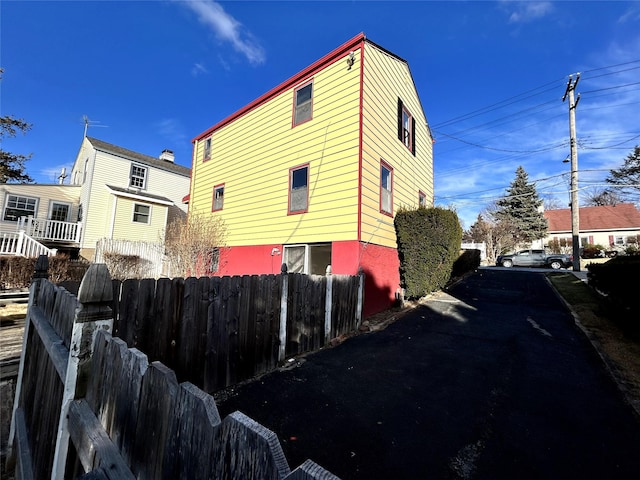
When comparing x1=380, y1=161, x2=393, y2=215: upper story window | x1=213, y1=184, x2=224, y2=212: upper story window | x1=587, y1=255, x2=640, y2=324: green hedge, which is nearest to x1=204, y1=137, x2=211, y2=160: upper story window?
x1=213, y1=184, x2=224, y2=212: upper story window

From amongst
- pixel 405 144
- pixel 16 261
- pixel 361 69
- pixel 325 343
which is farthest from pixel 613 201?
pixel 16 261

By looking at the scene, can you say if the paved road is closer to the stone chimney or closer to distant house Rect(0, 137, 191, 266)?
distant house Rect(0, 137, 191, 266)

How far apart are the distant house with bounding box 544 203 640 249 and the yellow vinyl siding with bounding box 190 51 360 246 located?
38414 millimetres

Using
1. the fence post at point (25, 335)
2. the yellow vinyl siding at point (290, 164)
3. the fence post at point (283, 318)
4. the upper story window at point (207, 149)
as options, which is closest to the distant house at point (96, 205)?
the upper story window at point (207, 149)

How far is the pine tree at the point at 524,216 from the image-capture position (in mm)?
32531

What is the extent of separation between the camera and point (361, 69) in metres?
8.25

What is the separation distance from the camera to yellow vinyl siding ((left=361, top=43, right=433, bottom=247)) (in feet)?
27.1

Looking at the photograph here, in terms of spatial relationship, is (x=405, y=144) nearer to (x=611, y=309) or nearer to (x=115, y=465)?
(x=611, y=309)

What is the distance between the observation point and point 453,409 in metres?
3.49

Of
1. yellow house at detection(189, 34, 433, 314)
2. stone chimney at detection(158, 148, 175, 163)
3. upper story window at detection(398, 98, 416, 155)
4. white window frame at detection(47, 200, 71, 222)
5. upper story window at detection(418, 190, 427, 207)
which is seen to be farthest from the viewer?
stone chimney at detection(158, 148, 175, 163)

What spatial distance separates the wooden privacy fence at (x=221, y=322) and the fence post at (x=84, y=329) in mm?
1373

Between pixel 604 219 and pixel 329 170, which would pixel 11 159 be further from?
pixel 604 219

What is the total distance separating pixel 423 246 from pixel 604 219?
44.2 metres

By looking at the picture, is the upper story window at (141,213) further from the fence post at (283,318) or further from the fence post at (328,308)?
the fence post at (283,318)
